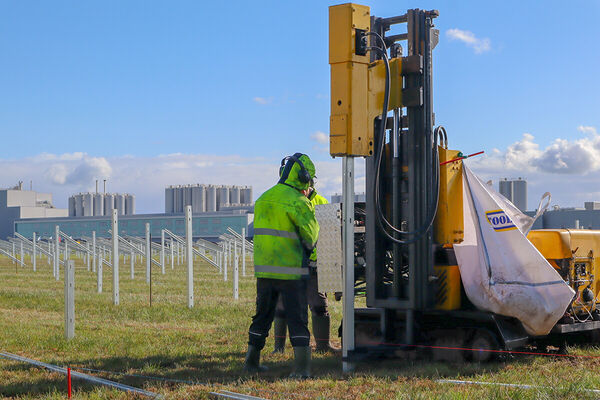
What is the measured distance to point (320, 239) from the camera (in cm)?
813

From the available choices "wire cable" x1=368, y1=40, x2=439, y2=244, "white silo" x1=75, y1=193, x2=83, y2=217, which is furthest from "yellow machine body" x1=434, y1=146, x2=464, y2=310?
"white silo" x1=75, y1=193, x2=83, y2=217

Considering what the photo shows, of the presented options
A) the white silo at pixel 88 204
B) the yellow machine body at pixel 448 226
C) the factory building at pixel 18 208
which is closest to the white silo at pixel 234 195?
the white silo at pixel 88 204

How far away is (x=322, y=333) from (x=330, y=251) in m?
1.72

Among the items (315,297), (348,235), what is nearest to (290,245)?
(348,235)

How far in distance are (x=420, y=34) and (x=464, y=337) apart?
3.16 meters

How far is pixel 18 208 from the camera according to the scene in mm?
133000

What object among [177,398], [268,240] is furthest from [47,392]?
[268,240]

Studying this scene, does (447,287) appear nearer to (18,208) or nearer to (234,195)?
(18,208)

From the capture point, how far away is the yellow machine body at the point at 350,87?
292 inches

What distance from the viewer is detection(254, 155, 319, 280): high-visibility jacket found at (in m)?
7.46

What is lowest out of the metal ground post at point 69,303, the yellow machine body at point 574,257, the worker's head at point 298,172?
the metal ground post at point 69,303

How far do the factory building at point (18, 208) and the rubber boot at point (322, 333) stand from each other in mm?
124545

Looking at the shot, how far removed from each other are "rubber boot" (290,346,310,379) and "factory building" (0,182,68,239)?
4973 inches

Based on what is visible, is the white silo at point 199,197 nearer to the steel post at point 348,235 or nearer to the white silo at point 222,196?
the white silo at point 222,196
